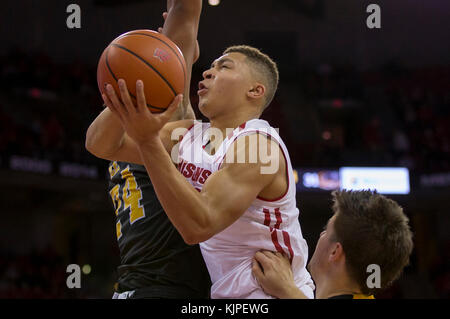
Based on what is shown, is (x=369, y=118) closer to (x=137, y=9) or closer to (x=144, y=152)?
(x=137, y=9)

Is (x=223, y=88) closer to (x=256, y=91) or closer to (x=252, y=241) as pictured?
(x=256, y=91)

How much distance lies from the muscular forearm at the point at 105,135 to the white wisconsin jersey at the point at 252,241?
442 millimetres

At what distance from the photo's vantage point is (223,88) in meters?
2.48

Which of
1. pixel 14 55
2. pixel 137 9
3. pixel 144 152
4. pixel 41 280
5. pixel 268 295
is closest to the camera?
pixel 144 152

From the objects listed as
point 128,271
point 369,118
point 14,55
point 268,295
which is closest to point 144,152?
point 268,295

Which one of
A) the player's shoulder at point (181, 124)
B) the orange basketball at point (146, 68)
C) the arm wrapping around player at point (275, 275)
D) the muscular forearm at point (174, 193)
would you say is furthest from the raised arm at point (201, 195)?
the player's shoulder at point (181, 124)

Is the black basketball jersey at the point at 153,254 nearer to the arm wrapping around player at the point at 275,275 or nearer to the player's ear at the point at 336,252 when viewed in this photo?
the arm wrapping around player at the point at 275,275

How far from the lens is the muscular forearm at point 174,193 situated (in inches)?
70.8

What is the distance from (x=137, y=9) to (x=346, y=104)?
6.52 m

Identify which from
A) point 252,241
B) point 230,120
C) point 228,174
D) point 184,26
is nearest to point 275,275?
point 252,241

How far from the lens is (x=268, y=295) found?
6.97 feet

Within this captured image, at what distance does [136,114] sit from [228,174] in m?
0.45

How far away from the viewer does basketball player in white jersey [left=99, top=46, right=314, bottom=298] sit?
1.80m
